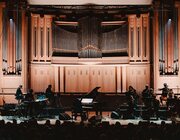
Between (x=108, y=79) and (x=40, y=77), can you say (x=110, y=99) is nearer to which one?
(x=108, y=79)

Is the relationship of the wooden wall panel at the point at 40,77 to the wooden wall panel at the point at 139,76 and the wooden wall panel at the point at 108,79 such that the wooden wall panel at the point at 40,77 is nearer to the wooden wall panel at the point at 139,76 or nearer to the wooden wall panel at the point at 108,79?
the wooden wall panel at the point at 108,79

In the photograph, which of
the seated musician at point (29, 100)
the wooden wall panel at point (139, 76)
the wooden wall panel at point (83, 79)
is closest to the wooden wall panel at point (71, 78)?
the wooden wall panel at point (83, 79)

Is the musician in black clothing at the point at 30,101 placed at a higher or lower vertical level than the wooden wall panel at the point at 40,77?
lower

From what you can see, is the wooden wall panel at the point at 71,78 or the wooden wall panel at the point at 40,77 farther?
the wooden wall panel at the point at 71,78

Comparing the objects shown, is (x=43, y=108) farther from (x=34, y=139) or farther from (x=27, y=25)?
(x=34, y=139)

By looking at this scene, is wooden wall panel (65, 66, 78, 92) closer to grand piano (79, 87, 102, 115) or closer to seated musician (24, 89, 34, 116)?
grand piano (79, 87, 102, 115)

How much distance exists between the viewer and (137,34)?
21938mm

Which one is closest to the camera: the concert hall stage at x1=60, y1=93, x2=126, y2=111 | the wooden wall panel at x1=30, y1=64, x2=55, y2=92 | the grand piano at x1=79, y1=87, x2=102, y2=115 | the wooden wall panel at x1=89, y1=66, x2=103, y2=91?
the grand piano at x1=79, y1=87, x2=102, y2=115

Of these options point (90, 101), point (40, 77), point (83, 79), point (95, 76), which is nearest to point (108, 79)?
point (95, 76)

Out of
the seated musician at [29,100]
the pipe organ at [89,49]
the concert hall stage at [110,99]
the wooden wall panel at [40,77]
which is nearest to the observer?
the seated musician at [29,100]

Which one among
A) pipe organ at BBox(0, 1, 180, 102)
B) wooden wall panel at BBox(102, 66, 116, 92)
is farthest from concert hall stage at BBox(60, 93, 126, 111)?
wooden wall panel at BBox(102, 66, 116, 92)

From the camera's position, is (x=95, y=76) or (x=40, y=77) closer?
(x=40, y=77)

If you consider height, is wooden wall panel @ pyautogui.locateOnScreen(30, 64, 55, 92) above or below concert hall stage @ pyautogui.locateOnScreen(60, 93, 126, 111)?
above

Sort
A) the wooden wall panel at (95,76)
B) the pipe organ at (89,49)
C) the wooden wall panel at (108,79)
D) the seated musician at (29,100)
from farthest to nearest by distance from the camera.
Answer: the wooden wall panel at (95,76)
the wooden wall panel at (108,79)
the pipe organ at (89,49)
the seated musician at (29,100)
